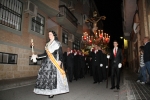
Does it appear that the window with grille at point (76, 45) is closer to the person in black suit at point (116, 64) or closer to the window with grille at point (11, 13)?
the window with grille at point (11, 13)

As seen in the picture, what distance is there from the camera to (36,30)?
42.8 feet

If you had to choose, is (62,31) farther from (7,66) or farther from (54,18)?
(7,66)

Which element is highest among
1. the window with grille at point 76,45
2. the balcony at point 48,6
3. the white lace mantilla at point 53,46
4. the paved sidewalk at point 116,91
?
the balcony at point 48,6

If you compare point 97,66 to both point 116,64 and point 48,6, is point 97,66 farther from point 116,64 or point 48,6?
point 48,6

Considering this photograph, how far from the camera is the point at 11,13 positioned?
10.1m

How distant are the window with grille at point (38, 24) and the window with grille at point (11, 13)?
5.90ft

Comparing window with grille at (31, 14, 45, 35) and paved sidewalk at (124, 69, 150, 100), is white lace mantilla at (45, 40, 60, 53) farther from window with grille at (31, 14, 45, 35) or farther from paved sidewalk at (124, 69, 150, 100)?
window with grille at (31, 14, 45, 35)

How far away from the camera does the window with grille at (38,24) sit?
41.4 feet

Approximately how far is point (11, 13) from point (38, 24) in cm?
340

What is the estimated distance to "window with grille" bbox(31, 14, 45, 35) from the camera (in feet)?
41.4

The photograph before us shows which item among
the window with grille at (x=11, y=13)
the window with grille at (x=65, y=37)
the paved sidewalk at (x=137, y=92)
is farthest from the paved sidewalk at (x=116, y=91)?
the window with grille at (x=65, y=37)

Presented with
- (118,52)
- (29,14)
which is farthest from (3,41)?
(118,52)

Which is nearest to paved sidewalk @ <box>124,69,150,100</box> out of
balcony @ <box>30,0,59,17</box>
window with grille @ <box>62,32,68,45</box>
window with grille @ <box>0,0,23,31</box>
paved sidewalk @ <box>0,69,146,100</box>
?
paved sidewalk @ <box>0,69,146,100</box>

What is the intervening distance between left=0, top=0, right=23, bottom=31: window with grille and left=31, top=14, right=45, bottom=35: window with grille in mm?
1798
